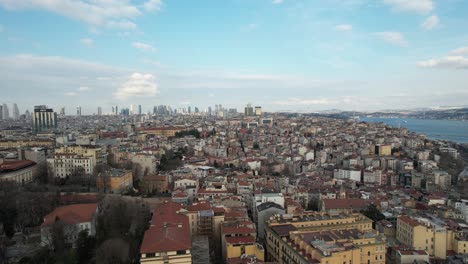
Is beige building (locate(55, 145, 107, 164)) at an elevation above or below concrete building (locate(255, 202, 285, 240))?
above

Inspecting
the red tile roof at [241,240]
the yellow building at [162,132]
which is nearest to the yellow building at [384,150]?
the yellow building at [162,132]

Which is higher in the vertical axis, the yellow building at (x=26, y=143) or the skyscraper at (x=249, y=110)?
the skyscraper at (x=249, y=110)

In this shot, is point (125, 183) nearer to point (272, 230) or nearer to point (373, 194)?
point (272, 230)

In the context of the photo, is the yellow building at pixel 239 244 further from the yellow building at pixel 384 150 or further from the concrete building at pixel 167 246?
the yellow building at pixel 384 150

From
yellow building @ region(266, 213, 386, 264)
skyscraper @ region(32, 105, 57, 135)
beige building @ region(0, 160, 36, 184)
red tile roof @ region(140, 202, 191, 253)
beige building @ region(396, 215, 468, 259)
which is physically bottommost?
beige building @ region(396, 215, 468, 259)

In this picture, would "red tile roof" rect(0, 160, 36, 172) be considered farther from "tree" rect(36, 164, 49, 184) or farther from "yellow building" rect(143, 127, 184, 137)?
"yellow building" rect(143, 127, 184, 137)

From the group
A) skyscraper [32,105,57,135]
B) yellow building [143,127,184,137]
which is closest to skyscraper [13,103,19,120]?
skyscraper [32,105,57,135]

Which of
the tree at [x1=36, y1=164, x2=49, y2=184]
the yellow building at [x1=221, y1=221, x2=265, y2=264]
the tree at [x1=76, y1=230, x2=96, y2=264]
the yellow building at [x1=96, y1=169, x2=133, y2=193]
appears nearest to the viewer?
the yellow building at [x1=221, y1=221, x2=265, y2=264]

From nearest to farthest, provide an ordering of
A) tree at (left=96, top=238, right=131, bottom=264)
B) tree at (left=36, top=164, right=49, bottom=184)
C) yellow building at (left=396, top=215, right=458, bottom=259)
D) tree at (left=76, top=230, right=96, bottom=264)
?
tree at (left=96, top=238, right=131, bottom=264) < tree at (left=76, top=230, right=96, bottom=264) < yellow building at (left=396, top=215, right=458, bottom=259) < tree at (left=36, top=164, right=49, bottom=184)
